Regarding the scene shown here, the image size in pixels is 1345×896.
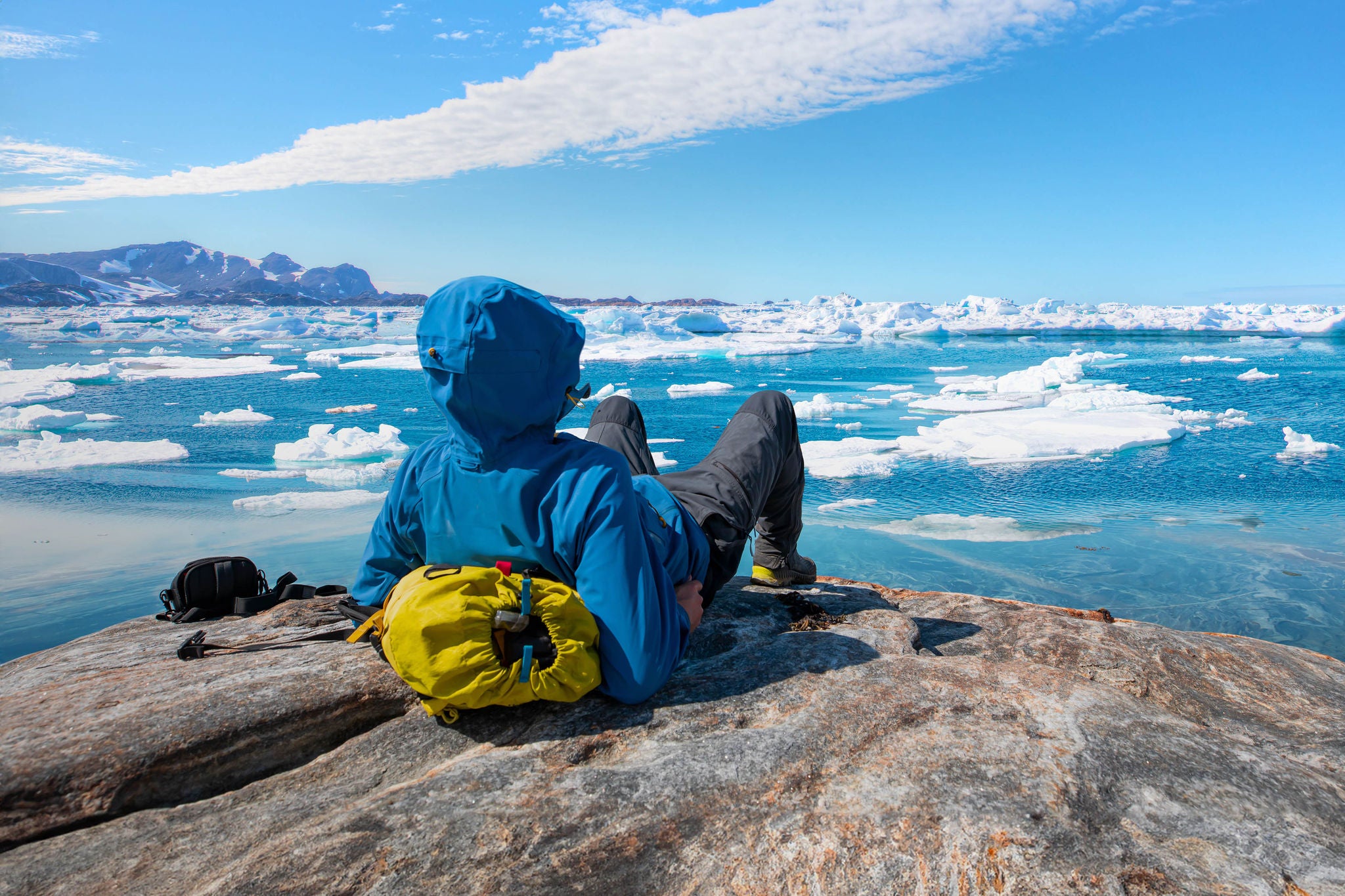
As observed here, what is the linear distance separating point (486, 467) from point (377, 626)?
0.48 meters

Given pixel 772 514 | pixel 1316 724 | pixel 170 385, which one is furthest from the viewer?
pixel 170 385

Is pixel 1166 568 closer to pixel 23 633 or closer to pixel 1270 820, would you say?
pixel 1270 820

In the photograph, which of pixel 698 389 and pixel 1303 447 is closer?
pixel 1303 447

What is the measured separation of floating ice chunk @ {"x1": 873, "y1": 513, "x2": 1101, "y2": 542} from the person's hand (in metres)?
6.75

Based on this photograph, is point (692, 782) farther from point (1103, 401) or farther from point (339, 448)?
point (1103, 401)

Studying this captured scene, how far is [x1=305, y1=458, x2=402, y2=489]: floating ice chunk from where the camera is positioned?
10570 mm

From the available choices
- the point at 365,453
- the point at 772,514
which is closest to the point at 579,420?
the point at 365,453

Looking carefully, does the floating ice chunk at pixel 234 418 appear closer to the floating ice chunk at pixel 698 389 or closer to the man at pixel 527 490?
the floating ice chunk at pixel 698 389

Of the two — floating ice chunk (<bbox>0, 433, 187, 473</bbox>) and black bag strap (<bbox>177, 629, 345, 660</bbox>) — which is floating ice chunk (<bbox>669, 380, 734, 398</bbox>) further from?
black bag strap (<bbox>177, 629, 345, 660</bbox>)

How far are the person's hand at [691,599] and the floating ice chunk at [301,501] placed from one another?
26.0 feet

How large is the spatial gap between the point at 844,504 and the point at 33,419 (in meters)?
16.3

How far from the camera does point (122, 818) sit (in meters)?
1.50

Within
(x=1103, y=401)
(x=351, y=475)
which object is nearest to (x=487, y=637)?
(x=351, y=475)

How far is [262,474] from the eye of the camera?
11.4 metres
